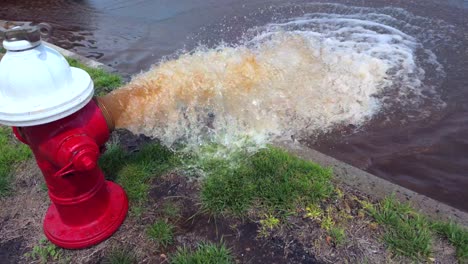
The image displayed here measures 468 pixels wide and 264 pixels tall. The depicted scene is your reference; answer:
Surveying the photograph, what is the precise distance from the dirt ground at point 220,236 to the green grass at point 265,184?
0.09m

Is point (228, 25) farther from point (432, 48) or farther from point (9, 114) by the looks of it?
point (9, 114)

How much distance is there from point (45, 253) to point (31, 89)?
1222 mm

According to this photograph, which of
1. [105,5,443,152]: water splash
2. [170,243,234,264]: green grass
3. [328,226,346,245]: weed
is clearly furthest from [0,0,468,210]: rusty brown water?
[170,243,234,264]: green grass

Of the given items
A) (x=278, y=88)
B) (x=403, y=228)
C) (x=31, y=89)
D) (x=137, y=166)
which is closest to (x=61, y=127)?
(x=31, y=89)

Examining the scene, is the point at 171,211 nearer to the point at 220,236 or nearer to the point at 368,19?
the point at 220,236

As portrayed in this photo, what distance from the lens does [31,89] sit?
197cm

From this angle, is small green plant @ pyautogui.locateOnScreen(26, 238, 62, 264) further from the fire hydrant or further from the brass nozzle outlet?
the brass nozzle outlet

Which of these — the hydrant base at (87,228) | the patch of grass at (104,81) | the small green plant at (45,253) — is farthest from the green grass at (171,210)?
the patch of grass at (104,81)

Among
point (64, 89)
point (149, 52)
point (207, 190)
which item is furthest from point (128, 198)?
point (149, 52)

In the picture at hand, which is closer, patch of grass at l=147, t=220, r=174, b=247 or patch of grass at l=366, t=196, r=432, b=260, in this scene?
patch of grass at l=366, t=196, r=432, b=260

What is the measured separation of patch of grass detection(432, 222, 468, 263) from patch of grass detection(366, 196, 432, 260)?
0.07 m

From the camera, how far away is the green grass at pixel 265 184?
272 centimetres

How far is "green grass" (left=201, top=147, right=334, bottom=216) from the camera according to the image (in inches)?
107

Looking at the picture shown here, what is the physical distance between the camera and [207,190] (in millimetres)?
2846
